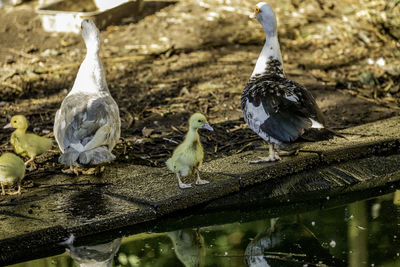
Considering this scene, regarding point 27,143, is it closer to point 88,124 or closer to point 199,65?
point 88,124

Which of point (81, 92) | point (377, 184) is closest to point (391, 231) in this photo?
point (377, 184)

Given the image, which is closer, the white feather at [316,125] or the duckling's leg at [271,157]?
the white feather at [316,125]

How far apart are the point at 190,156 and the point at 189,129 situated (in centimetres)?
24

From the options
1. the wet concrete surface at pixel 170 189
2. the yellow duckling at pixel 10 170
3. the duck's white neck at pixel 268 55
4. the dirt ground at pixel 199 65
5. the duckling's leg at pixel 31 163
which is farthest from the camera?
the dirt ground at pixel 199 65

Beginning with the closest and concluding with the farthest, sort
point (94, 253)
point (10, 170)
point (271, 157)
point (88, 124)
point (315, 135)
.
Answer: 1. point (94, 253)
2. point (10, 170)
3. point (315, 135)
4. point (88, 124)
5. point (271, 157)

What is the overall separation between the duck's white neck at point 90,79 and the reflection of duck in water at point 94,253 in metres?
1.96

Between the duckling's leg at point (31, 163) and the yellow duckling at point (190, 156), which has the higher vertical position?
the yellow duckling at point (190, 156)

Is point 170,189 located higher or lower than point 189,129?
lower

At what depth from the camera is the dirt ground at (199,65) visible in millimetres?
6500

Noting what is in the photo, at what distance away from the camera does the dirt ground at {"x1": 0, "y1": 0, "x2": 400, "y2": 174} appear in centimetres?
650

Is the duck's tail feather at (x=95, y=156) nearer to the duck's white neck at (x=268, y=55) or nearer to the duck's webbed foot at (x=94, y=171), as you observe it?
the duck's webbed foot at (x=94, y=171)

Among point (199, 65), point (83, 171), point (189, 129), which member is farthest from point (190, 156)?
point (199, 65)

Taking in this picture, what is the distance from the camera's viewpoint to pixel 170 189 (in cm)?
453

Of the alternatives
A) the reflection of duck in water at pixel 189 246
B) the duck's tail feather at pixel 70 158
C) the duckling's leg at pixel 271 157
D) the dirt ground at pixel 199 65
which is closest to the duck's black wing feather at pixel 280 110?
the duckling's leg at pixel 271 157
